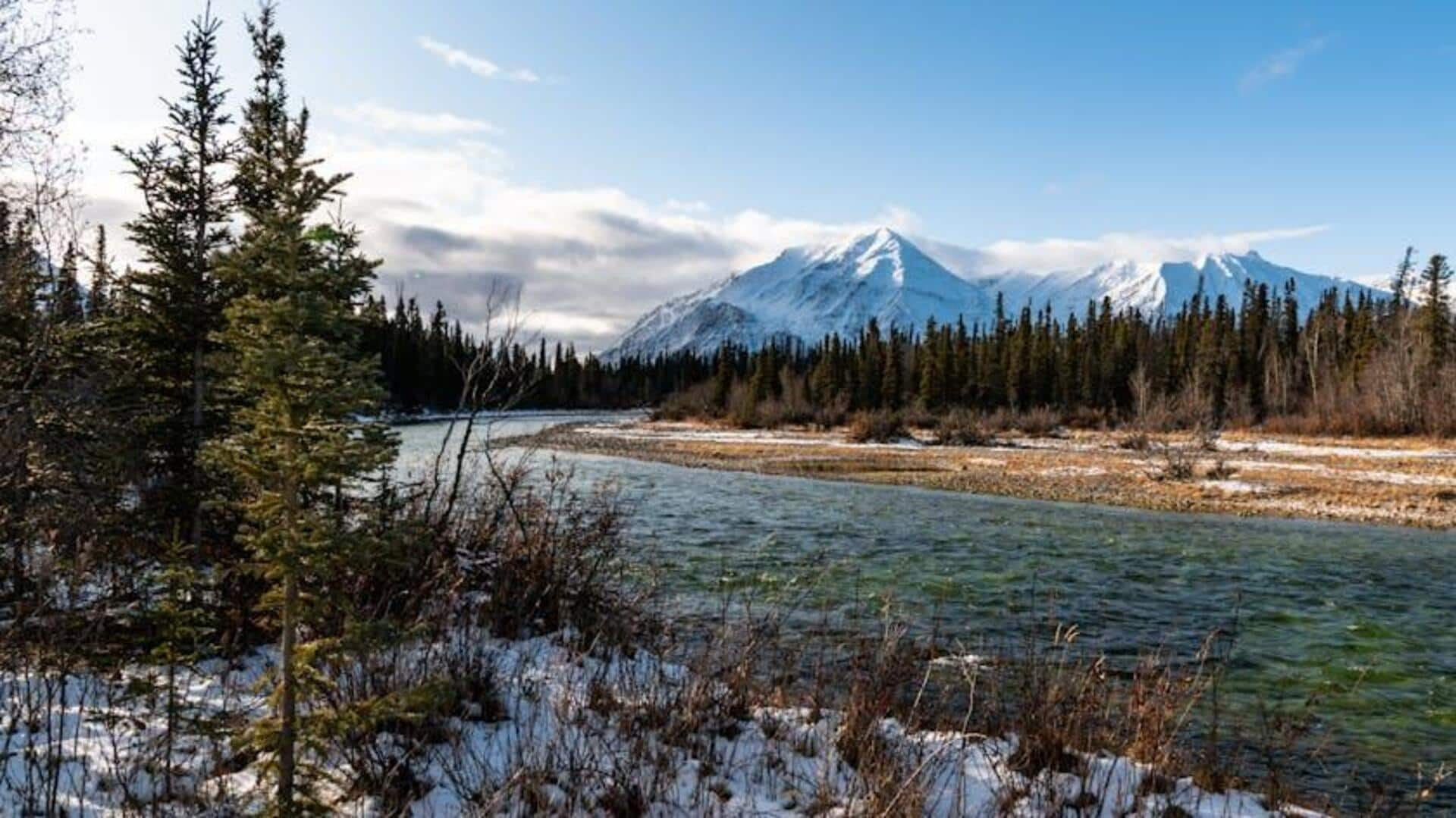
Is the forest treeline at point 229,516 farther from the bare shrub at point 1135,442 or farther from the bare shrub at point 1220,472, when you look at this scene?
the bare shrub at point 1135,442

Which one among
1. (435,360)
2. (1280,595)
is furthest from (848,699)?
(435,360)

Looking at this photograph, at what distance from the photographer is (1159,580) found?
1571 cm

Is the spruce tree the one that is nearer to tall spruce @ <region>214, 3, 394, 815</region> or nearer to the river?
the river

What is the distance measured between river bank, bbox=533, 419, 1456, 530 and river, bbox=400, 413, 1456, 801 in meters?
2.66

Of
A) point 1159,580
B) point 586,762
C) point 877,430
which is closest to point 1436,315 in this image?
point 877,430

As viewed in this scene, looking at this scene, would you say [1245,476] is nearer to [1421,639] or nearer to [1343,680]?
[1421,639]

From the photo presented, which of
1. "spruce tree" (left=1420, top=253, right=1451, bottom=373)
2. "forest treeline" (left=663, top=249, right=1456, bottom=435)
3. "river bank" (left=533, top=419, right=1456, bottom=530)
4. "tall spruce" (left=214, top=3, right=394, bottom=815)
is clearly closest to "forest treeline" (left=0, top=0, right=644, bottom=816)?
"tall spruce" (left=214, top=3, right=394, bottom=815)

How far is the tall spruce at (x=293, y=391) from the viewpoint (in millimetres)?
3828

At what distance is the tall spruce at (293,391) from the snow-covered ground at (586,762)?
2.45ft

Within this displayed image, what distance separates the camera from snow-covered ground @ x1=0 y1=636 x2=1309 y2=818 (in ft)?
15.4

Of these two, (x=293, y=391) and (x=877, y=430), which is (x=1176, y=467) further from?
(x=293, y=391)

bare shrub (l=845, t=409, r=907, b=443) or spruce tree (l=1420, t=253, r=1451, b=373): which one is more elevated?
spruce tree (l=1420, t=253, r=1451, b=373)

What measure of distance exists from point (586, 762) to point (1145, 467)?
3562 centimetres

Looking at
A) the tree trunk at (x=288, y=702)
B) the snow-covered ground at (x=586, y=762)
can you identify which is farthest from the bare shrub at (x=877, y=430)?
the tree trunk at (x=288, y=702)
